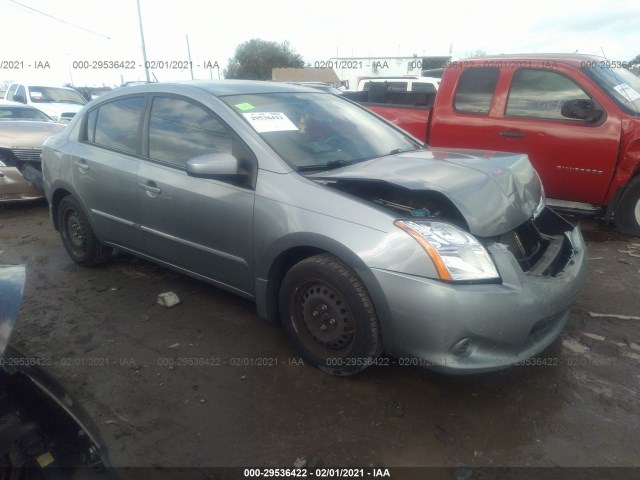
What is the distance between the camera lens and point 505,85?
5055 mm

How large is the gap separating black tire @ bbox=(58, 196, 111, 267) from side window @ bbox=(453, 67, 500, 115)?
4091 millimetres

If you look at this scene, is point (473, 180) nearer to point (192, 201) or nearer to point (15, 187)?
point (192, 201)

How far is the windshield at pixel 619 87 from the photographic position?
14.8 ft

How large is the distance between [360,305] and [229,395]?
0.88 metres

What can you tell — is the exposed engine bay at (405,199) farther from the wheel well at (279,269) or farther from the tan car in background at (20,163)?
the tan car in background at (20,163)

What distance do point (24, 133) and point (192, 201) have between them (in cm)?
503

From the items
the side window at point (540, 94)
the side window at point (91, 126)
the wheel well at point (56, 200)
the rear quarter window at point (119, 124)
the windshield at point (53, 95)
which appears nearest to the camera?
the rear quarter window at point (119, 124)

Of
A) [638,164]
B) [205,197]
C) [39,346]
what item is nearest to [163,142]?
[205,197]

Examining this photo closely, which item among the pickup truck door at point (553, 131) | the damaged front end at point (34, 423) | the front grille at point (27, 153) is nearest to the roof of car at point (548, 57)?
the pickup truck door at point (553, 131)

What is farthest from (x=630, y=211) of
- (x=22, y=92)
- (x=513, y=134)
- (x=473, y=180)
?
(x=22, y=92)

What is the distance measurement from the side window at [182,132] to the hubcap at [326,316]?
106cm

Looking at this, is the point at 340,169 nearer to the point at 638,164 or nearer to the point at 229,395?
the point at 229,395

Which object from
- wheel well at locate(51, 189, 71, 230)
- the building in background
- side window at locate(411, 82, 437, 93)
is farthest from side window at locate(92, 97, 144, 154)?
the building in background

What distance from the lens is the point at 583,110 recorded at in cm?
452
